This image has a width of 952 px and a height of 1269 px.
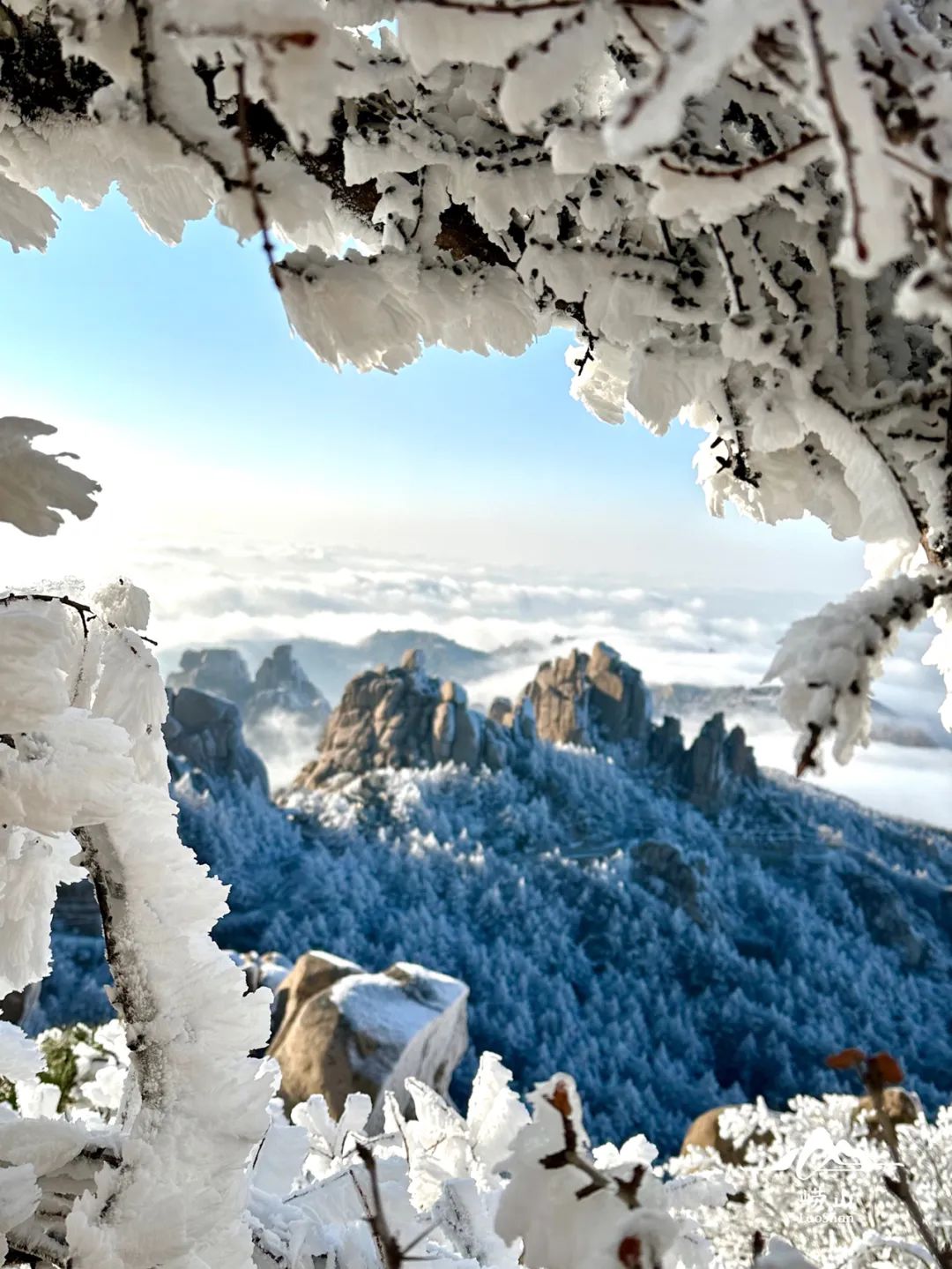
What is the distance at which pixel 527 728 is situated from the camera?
38469mm

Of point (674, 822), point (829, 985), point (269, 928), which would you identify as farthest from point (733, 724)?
point (269, 928)

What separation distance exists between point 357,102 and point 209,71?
7.4 inches

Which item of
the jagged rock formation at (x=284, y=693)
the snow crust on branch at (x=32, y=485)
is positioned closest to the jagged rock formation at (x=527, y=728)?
the jagged rock formation at (x=284, y=693)

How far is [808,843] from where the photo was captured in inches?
1400

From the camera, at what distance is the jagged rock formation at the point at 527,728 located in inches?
1435

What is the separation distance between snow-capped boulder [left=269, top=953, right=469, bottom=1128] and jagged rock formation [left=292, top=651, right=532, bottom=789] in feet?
75.5

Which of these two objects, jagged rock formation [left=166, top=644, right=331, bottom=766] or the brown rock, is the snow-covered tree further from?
jagged rock formation [left=166, top=644, right=331, bottom=766]

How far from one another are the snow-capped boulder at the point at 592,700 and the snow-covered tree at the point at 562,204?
1549 inches

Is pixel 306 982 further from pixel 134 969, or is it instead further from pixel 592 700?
pixel 592 700

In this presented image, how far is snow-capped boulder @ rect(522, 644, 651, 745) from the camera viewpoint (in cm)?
4003

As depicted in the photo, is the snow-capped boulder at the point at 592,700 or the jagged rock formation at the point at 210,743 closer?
the jagged rock formation at the point at 210,743

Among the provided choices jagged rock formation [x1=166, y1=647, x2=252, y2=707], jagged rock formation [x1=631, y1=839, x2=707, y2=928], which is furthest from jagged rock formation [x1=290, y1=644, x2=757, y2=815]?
jagged rock formation [x1=166, y1=647, x2=252, y2=707]

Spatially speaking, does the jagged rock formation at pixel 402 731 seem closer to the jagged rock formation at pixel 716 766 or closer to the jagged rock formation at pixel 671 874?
the jagged rock formation at pixel 671 874

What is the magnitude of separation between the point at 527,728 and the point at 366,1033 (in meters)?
27.6
